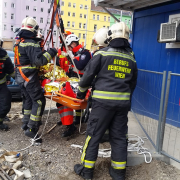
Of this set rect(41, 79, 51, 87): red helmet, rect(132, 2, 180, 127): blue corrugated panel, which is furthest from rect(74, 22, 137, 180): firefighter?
rect(41, 79, 51, 87): red helmet

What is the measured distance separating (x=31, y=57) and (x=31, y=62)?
0.42 ft

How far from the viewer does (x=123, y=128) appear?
10.5ft

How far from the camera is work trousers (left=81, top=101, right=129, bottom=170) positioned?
10.1 feet

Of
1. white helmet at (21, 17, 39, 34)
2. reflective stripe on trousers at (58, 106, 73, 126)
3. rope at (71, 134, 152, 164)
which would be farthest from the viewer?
reflective stripe on trousers at (58, 106, 73, 126)

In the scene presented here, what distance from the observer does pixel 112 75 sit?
3.02 metres

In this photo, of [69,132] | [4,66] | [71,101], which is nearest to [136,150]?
[71,101]

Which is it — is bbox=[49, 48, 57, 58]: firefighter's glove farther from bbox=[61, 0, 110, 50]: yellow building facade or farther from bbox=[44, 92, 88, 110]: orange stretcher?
bbox=[61, 0, 110, 50]: yellow building facade

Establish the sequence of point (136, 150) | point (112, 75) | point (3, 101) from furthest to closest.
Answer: point (3, 101)
point (136, 150)
point (112, 75)

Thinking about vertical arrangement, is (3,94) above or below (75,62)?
below

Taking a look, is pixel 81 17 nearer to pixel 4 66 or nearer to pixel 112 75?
pixel 4 66

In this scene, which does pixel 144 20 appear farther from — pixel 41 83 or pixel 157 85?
pixel 41 83

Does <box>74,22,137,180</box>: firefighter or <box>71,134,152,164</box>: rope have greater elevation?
<box>74,22,137,180</box>: firefighter

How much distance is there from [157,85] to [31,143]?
264cm

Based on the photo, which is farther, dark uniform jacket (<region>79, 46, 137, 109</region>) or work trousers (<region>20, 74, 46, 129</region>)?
work trousers (<region>20, 74, 46, 129</region>)
